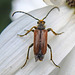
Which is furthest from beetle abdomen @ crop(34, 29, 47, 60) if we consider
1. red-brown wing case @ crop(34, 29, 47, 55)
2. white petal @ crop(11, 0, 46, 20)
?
white petal @ crop(11, 0, 46, 20)

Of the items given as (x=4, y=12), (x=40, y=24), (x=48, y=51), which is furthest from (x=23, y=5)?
(x=48, y=51)

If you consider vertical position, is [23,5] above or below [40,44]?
below

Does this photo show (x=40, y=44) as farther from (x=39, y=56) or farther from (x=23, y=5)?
(x=23, y=5)

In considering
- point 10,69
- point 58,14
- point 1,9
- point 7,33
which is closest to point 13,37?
point 7,33

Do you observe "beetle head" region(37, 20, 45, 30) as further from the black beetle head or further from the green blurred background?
the green blurred background

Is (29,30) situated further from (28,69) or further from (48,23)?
(28,69)

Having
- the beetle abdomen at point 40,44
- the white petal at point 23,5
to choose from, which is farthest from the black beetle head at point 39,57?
the white petal at point 23,5
